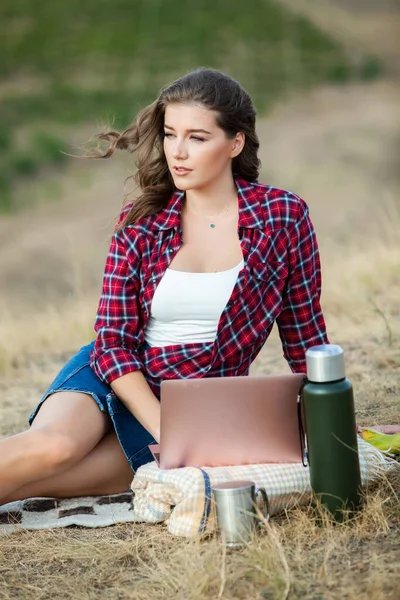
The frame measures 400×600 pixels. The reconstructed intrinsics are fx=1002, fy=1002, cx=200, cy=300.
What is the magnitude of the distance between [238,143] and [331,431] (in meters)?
1.16

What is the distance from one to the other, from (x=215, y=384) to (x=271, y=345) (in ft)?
8.85

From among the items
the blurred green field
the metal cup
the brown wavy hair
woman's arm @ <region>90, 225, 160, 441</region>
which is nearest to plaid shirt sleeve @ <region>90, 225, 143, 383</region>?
woman's arm @ <region>90, 225, 160, 441</region>

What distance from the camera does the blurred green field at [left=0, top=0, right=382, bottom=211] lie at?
24828 mm

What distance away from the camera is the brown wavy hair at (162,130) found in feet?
10.7

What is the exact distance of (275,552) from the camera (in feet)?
8.25

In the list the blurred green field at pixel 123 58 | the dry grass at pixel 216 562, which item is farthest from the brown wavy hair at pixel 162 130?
the blurred green field at pixel 123 58

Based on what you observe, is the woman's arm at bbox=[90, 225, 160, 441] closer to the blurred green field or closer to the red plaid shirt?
the red plaid shirt

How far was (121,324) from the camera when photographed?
330 centimetres

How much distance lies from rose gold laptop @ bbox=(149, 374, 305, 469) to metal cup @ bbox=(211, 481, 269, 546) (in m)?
0.23

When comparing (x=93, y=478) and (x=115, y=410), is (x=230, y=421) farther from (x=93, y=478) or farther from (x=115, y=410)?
(x=93, y=478)

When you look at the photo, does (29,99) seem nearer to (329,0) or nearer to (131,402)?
(329,0)

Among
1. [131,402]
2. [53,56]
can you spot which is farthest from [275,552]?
[53,56]

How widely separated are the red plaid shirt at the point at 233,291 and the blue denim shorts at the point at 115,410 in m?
0.05

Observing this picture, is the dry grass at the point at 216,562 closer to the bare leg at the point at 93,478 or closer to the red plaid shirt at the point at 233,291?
the bare leg at the point at 93,478
